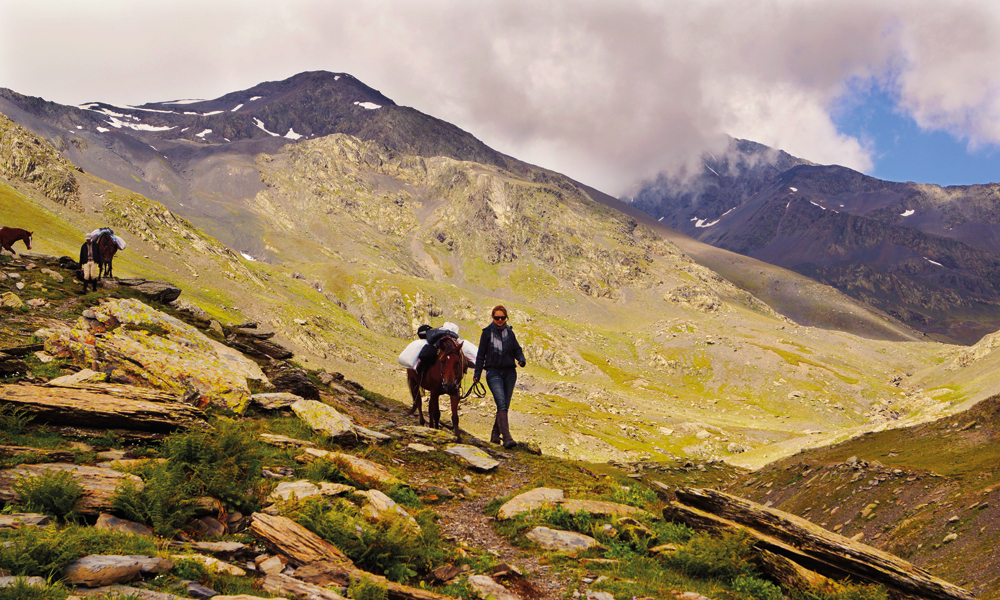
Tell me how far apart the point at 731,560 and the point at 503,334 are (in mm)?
9454

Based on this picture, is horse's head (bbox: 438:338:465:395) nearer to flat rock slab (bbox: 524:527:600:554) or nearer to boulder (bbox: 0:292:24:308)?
flat rock slab (bbox: 524:527:600:554)

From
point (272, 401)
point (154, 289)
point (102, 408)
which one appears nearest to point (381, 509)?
point (102, 408)

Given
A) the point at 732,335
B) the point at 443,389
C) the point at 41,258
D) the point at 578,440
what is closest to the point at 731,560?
the point at 443,389

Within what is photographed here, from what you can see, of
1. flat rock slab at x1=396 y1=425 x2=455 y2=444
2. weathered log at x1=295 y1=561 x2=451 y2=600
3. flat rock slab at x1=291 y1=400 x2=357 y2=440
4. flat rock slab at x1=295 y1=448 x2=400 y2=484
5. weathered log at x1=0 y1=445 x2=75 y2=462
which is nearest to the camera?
weathered log at x1=295 y1=561 x2=451 y2=600

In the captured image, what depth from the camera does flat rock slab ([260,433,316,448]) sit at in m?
10.5

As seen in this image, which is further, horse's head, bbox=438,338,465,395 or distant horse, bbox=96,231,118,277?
distant horse, bbox=96,231,118,277

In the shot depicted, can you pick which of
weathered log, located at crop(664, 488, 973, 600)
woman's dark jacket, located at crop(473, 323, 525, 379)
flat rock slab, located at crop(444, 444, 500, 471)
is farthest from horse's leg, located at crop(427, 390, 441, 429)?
weathered log, located at crop(664, 488, 973, 600)

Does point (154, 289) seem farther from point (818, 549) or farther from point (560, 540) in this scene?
point (818, 549)

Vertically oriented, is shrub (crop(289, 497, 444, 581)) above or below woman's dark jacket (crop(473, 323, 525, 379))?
below

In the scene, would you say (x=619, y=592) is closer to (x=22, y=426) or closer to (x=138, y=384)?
(x=22, y=426)

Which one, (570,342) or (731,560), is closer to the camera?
(731,560)

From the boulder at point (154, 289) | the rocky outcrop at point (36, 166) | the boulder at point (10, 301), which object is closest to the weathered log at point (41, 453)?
the boulder at point (10, 301)

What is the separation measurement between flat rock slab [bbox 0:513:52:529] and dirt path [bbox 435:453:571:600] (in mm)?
6022

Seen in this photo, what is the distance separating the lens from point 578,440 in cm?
5884
